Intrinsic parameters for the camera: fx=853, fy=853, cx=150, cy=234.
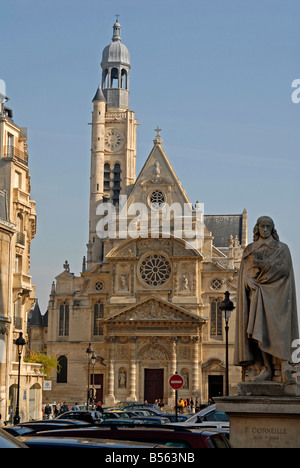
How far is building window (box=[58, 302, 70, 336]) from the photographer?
6450 centimetres

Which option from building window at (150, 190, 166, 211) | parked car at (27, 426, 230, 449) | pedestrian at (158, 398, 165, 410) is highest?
building window at (150, 190, 166, 211)

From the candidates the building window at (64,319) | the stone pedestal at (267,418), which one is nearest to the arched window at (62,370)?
the building window at (64,319)

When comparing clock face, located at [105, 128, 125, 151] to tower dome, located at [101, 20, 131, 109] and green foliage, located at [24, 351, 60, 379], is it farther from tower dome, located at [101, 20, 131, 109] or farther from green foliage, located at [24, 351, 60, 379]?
green foliage, located at [24, 351, 60, 379]

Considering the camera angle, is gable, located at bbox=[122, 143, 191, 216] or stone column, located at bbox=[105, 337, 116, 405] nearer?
stone column, located at bbox=[105, 337, 116, 405]

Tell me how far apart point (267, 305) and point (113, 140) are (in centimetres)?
6435

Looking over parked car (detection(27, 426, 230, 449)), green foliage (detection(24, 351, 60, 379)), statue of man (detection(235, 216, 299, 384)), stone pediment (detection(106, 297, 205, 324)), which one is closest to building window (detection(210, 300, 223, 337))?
stone pediment (detection(106, 297, 205, 324))

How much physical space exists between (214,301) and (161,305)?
4298mm

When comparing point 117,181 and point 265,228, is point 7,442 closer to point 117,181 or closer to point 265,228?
point 265,228

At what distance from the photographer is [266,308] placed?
9797mm

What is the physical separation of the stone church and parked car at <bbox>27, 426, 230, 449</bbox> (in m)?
50.1

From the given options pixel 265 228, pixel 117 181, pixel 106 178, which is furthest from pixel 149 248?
pixel 265 228

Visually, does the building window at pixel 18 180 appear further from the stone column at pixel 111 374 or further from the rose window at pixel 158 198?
the rose window at pixel 158 198

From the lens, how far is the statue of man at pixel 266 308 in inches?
381
